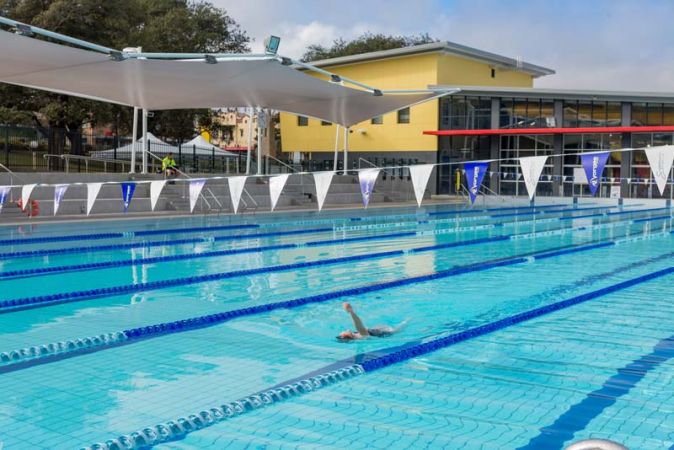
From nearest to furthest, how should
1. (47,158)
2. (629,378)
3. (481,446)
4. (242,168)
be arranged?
(481,446)
(629,378)
(47,158)
(242,168)

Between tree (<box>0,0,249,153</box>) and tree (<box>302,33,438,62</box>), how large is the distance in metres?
13.4

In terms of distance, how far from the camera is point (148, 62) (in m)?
14.9

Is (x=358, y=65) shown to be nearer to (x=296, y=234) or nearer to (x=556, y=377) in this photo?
(x=296, y=234)

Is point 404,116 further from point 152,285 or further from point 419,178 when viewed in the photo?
point 152,285

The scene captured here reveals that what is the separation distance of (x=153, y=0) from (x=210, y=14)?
2702 millimetres

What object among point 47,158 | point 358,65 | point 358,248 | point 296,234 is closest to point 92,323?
point 358,248

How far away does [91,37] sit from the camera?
2608 centimetres

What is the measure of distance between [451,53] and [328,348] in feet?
91.3

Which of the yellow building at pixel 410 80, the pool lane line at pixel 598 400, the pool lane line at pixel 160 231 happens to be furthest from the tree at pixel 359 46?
the pool lane line at pixel 598 400

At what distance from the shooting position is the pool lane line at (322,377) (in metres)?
3.84

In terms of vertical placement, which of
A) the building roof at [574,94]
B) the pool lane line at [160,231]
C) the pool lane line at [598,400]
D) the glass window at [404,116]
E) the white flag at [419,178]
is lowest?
the pool lane line at [598,400]

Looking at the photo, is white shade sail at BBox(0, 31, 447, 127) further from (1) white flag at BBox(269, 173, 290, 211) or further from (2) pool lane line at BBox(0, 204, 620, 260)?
(2) pool lane line at BBox(0, 204, 620, 260)

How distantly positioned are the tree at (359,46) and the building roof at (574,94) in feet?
47.8

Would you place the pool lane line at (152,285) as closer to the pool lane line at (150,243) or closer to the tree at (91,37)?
the pool lane line at (150,243)
